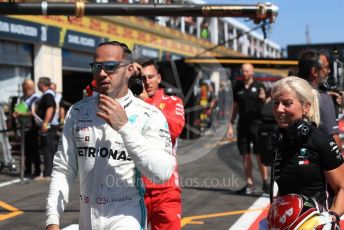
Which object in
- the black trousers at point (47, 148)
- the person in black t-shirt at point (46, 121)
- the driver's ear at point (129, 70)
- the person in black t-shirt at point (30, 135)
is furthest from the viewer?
the person in black t-shirt at point (30, 135)

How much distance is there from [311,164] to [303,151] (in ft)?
0.28

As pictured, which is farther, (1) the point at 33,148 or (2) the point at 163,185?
(1) the point at 33,148

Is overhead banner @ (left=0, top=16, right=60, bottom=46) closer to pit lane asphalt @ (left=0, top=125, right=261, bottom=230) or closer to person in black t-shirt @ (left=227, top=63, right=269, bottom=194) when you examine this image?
pit lane asphalt @ (left=0, top=125, right=261, bottom=230)

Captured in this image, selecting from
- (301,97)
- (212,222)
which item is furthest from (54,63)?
(301,97)

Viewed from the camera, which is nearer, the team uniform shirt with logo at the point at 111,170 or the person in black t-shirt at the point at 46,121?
the team uniform shirt with logo at the point at 111,170

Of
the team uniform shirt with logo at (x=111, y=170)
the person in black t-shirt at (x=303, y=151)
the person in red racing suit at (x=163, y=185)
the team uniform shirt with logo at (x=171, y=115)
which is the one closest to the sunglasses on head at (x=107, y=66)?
the team uniform shirt with logo at (x=111, y=170)

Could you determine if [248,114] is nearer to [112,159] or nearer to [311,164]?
[311,164]

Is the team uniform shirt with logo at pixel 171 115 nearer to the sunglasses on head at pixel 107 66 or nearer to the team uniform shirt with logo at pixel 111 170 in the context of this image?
the team uniform shirt with logo at pixel 111 170

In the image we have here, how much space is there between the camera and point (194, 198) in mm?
8359

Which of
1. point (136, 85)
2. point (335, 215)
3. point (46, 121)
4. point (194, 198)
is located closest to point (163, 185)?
point (136, 85)

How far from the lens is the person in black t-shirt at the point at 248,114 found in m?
8.66

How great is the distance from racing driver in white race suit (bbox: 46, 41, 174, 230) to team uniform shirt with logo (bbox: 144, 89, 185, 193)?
1.10m

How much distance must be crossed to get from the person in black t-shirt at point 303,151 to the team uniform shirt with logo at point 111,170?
0.73 metres

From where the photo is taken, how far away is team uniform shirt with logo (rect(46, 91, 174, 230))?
9.04 ft
